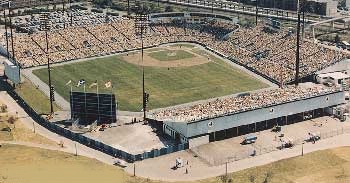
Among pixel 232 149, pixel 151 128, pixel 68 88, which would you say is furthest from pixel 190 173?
pixel 68 88

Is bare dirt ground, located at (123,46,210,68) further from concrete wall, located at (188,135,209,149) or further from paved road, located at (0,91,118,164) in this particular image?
concrete wall, located at (188,135,209,149)

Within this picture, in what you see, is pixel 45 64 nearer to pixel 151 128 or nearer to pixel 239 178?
A: pixel 151 128

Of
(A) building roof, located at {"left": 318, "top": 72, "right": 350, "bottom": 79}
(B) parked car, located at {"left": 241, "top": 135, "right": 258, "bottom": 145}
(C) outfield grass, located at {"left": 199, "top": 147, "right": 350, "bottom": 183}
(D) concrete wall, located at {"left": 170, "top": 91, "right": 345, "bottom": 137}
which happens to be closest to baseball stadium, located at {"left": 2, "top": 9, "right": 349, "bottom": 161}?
(D) concrete wall, located at {"left": 170, "top": 91, "right": 345, "bottom": 137}

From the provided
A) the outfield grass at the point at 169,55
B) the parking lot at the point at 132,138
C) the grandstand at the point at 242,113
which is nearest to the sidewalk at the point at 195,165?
the parking lot at the point at 132,138

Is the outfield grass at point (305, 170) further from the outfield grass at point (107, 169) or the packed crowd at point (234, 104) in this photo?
the packed crowd at point (234, 104)

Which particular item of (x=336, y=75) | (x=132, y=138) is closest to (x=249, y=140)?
(x=132, y=138)
